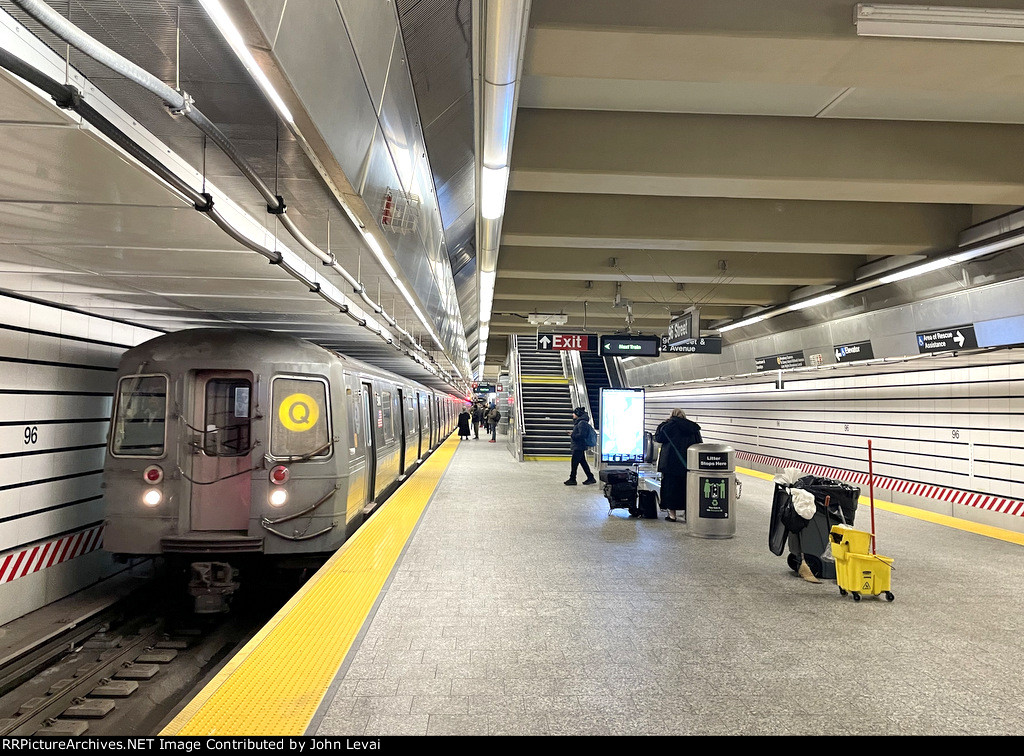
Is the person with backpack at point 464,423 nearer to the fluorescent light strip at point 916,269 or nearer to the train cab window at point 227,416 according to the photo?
the fluorescent light strip at point 916,269

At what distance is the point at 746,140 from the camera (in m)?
6.34

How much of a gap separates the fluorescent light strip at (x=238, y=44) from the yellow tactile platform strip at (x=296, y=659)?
3.04 meters

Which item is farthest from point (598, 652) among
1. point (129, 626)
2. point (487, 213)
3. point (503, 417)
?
point (503, 417)

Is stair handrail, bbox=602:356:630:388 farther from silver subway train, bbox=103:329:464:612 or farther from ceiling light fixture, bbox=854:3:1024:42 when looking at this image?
ceiling light fixture, bbox=854:3:1024:42

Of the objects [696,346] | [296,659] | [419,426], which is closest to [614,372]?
[419,426]

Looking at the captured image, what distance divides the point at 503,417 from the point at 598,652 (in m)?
A: 25.4

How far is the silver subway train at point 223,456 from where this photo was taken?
6547mm

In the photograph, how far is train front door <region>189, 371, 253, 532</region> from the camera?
21.9 ft

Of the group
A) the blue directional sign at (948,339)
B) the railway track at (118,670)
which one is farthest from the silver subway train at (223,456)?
the blue directional sign at (948,339)

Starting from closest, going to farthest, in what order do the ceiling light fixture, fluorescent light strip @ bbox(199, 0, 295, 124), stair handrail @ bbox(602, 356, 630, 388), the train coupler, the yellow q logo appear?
fluorescent light strip @ bbox(199, 0, 295, 124)
the ceiling light fixture
the train coupler
the yellow q logo
stair handrail @ bbox(602, 356, 630, 388)

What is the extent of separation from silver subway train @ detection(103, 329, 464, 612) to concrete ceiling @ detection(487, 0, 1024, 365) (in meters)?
3.24

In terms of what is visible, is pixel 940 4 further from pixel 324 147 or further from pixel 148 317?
pixel 148 317

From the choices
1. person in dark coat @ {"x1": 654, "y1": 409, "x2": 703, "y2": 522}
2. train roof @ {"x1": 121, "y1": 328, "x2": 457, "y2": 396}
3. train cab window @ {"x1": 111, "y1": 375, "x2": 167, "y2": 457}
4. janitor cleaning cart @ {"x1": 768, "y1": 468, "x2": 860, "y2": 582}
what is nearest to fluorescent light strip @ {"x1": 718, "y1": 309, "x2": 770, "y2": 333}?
person in dark coat @ {"x1": 654, "y1": 409, "x2": 703, "y2": 522}

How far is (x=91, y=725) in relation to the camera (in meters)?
4.61
